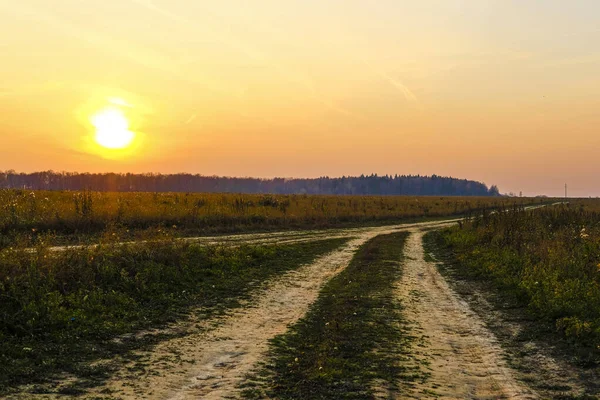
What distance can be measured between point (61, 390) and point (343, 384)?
11.7 ft

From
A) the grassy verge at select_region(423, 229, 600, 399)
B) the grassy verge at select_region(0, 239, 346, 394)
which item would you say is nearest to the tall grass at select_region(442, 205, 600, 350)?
the grassy verge at select_region(423, 229, 600, 399)

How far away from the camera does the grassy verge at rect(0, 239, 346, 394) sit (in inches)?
297

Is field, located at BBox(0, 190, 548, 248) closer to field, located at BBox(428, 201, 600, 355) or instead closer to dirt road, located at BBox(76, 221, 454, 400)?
dirt road, located at BBox(76, 221, 454, 400)

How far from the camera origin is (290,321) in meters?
10.3

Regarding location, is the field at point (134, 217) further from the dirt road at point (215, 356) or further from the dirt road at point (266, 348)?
the dirt road at point (266, 348)

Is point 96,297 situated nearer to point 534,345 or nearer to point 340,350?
point 340,350

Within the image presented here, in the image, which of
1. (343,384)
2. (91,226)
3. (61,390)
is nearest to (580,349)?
(343,384)

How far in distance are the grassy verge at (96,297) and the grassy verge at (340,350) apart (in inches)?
91.9

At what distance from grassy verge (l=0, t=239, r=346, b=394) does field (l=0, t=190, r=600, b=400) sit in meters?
0.04

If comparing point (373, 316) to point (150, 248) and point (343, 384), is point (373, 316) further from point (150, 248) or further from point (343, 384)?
point (150, 248)

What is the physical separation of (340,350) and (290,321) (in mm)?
2383

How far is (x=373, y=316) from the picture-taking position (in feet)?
35.4

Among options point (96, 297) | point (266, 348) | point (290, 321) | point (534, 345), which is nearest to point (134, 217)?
point (96, 297)

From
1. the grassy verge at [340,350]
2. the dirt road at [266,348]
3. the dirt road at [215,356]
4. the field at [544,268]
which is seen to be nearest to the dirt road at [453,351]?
the dirt road at [266,348]
